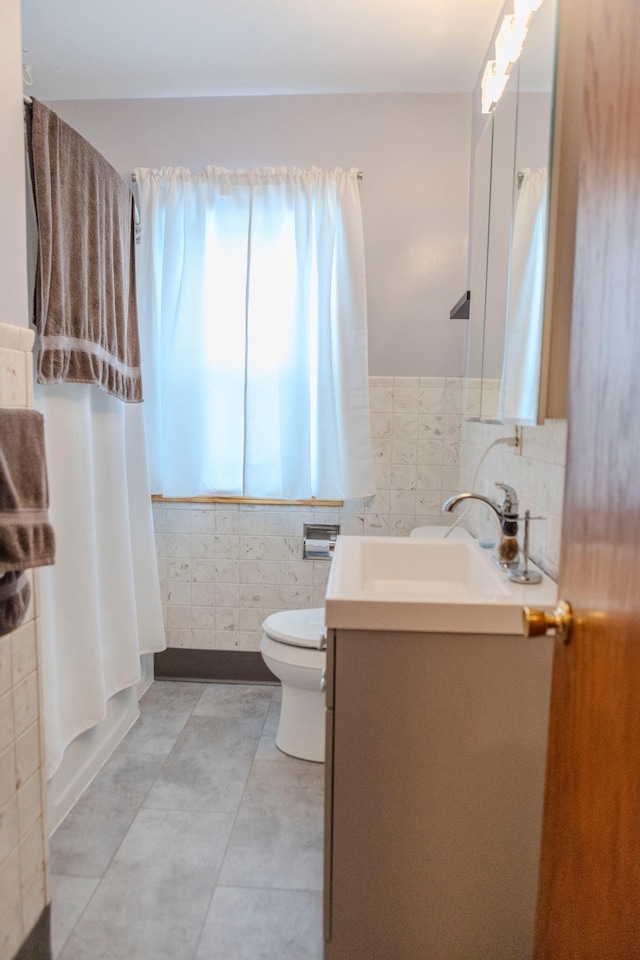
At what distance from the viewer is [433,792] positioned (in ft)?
4.20

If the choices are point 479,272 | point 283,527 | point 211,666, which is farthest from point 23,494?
point 211,666

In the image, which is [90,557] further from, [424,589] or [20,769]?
[424,589]

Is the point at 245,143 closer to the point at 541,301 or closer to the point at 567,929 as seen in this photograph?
the point at 541,301

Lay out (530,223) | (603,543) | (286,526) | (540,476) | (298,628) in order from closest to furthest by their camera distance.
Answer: (603,543) < (530,223) < (540,476) < (298,628) < (286,526)

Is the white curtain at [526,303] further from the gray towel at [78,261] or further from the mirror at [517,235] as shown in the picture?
the gray towel at [78,261]

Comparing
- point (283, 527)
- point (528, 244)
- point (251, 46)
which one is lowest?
point (283, 527)

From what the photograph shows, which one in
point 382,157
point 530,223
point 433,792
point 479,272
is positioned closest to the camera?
point 433,792

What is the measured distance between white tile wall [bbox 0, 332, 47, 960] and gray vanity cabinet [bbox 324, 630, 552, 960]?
635mm

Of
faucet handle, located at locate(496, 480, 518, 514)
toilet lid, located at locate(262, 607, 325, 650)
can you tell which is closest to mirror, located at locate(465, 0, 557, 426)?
faucet handle, located at locate(496, 480, 518, 514)

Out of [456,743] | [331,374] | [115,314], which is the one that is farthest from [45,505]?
[331,374]

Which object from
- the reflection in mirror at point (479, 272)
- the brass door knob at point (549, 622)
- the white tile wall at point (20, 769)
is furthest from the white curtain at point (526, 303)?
the white tile wall at point (20, 769)

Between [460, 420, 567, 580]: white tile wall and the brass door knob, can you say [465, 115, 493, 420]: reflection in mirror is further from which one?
the brass door knob

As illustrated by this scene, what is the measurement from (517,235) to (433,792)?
1.30 meters

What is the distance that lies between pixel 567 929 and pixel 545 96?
1.52m
